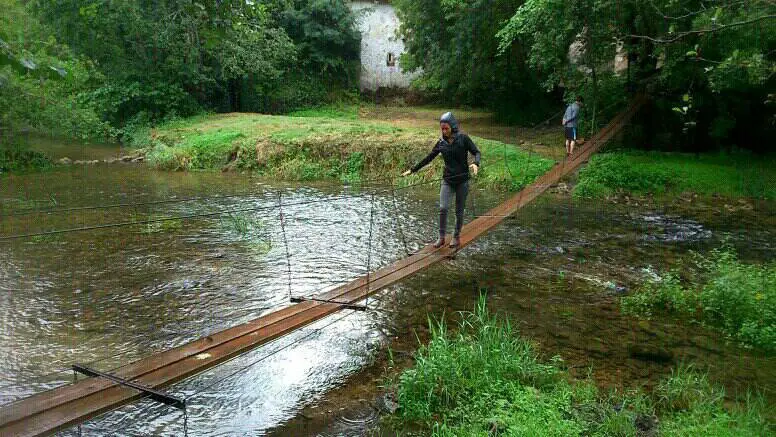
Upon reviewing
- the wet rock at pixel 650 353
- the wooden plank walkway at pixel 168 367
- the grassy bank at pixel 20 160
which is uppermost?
the grassy bank at pixel 20 160

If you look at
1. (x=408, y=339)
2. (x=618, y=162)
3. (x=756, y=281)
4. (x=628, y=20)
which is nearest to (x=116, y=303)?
(x=408, y=339)

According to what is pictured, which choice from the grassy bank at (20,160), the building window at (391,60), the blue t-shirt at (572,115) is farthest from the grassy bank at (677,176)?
the building window at (391,60)

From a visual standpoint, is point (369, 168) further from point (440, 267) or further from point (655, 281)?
point (655, 281)

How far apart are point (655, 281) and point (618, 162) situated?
6.02 m

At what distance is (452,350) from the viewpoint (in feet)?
15.1

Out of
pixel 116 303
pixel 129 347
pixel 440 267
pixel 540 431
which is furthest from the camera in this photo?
pixel 440 267

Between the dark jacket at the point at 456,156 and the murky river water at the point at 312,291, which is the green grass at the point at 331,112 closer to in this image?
the murky river water at the point at 312,291

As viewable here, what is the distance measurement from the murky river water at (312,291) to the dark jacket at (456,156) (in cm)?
140

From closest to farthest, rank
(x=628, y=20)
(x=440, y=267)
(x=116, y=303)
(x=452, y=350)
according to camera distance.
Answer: (x=452, y=350), (x=116, y=303), (x=440, y=267), (x=628, y=20)

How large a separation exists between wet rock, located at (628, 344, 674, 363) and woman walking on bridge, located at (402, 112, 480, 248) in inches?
83.3

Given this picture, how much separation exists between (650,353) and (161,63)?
19749 mm

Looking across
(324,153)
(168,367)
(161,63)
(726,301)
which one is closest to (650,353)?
(726,301)

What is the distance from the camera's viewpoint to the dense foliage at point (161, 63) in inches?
557

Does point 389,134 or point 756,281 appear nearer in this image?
point 756,281
